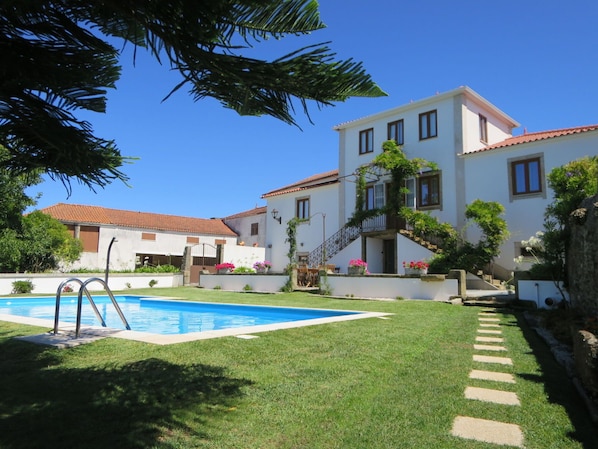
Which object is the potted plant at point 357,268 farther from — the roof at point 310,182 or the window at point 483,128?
the window at point 483,128

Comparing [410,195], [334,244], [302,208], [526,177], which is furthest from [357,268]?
[302,208]

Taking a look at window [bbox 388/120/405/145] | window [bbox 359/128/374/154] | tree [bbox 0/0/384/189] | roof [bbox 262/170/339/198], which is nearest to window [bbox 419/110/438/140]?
window [bbox 388/120/405/145]

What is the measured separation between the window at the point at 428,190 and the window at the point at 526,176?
3.23 meters

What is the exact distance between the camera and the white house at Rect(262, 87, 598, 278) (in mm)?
16453

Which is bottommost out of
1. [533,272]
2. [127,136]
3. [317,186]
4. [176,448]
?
[176,448]

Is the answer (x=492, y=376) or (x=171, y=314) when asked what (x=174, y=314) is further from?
(x=492, y=376)

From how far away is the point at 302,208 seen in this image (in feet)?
83.2

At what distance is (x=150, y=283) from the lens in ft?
73.6

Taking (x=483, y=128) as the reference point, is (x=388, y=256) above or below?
below

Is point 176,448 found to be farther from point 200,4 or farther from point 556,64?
point 556,64

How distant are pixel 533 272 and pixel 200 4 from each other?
37.8ft

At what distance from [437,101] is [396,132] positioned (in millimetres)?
2538

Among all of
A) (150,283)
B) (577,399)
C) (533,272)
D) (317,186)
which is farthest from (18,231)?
(577,399)

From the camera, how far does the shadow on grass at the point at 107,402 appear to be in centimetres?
240
